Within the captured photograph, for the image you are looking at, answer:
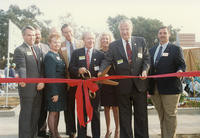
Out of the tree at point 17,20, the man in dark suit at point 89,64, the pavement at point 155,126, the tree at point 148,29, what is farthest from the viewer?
the tree at point 148,29

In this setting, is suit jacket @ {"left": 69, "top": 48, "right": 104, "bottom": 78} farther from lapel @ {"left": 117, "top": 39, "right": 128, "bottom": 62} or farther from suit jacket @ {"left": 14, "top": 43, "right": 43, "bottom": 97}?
suit jacket @ {"left": 14, "top": 43, "right": 43, "bottom": 97}

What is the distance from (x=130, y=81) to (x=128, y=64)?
29 centimetres

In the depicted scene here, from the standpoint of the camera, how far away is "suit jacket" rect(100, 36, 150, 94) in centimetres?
387

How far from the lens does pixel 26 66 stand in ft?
12.6

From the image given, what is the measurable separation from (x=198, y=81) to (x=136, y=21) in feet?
139

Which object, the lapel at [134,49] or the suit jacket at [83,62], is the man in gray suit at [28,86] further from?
the lapel at [134,49]

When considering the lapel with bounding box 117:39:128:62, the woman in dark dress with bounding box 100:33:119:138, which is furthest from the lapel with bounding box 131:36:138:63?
A: the woman in dark dress with bounding box 100:33:119:138

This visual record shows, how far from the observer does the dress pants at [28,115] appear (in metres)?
3.82

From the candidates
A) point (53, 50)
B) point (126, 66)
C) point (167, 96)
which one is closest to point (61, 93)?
point (53, 50)

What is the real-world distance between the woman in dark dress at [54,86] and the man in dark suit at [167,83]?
1.71 meters

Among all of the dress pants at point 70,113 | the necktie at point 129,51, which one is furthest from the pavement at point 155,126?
the necktie at point 129,51

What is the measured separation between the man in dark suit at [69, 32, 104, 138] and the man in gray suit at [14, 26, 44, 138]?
2.24 feet

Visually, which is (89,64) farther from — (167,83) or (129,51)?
(167,83)

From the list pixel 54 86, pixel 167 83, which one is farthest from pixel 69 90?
pixel 167 83
